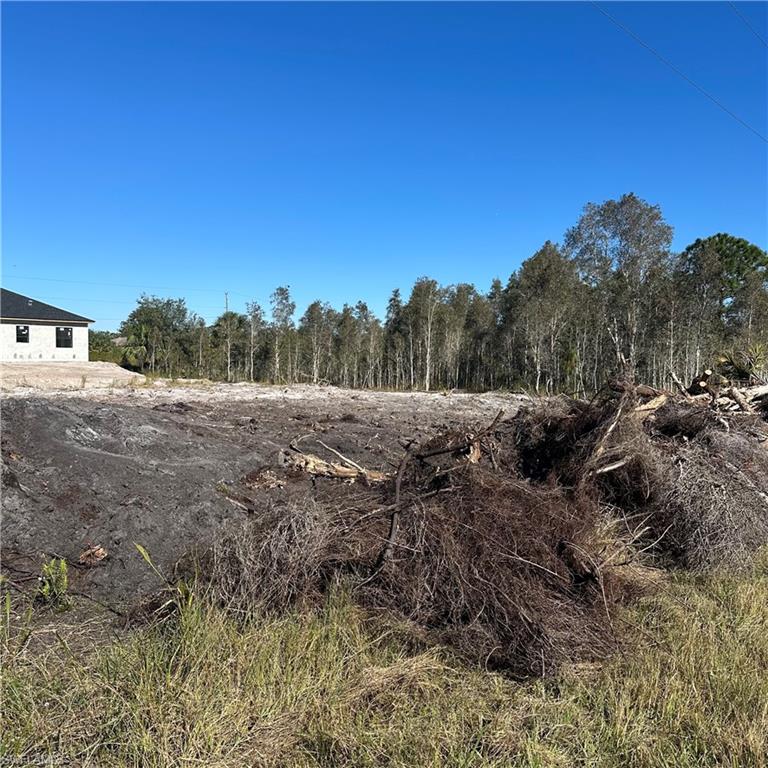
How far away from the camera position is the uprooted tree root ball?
341cm

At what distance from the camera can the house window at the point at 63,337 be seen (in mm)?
36469

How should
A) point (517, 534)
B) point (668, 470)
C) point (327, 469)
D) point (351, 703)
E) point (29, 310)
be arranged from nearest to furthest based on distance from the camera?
point (351, 703), point (517, 534), point (668, 470), point (327, 469), point (29, 310)

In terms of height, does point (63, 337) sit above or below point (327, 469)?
above

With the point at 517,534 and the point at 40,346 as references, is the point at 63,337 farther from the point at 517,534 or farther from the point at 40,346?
the point at 517,534

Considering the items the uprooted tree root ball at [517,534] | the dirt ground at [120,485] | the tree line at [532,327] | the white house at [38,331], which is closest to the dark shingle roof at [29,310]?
the white house at [38,331]

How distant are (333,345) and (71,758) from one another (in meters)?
47.3

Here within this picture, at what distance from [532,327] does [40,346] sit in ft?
106

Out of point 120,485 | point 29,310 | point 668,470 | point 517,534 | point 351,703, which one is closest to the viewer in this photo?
point 351,703

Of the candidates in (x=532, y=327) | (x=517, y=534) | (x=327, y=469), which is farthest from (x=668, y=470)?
(x=532, y=327)

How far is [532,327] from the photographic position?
38.4 metres

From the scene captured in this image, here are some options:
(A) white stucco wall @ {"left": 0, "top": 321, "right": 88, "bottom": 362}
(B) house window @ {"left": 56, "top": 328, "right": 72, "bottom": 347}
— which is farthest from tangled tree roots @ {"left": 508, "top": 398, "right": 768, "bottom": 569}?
(B) house window @ {"left": 56, "top": 328, "right": 72, "bottom": 347}

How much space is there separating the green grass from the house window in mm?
38821

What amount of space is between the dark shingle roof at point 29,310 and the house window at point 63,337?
68cm

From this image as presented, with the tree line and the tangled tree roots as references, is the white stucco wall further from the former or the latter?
the tangled tree roots
